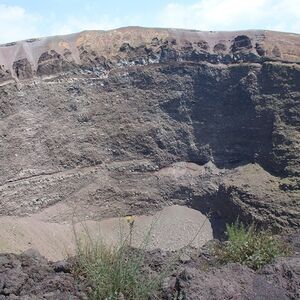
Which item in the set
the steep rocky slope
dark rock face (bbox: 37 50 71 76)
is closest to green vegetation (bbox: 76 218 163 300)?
the steep rocky slope

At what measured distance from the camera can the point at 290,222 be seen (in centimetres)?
2694

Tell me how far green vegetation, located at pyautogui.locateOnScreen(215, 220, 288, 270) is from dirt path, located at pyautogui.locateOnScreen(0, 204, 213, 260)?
15.0 meters

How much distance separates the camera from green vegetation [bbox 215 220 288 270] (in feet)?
25.6

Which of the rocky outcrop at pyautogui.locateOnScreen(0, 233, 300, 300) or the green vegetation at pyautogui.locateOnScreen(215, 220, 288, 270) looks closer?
the rocky outcrop at pyautogui.locateOnScreen(0, 233, 300, 300)

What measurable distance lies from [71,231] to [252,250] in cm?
2120

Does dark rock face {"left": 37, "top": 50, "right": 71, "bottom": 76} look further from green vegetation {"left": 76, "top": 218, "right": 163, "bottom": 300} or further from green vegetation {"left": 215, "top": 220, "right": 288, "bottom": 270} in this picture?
green vegetation {"left": 76, "top": 218, "right": 163, "bottom": 300}

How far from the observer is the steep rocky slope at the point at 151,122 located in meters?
31.0

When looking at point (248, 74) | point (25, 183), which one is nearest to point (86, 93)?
point (25, 183)

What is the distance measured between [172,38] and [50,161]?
44.7 ft

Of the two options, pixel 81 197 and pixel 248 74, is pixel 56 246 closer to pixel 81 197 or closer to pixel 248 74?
pixel 81 197

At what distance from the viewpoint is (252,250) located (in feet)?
26.6

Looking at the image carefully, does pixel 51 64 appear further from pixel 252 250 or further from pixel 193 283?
pixel 193 283

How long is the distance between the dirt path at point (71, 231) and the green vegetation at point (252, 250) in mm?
15033

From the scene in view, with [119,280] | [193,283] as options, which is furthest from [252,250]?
[119,280]
